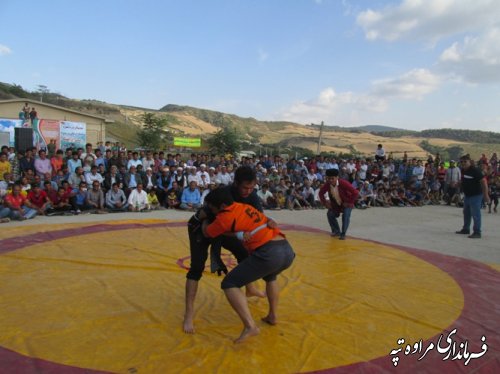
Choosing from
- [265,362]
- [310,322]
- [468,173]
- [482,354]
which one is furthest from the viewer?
[468,173]

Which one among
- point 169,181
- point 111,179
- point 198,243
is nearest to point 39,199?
point 111,179

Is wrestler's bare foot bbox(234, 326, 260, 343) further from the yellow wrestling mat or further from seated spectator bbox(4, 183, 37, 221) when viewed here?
seated spectator bbox(4, 183, 37, 221)

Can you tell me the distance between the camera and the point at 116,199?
31.7 ft

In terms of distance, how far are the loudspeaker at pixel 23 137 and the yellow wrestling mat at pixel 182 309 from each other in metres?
9.53

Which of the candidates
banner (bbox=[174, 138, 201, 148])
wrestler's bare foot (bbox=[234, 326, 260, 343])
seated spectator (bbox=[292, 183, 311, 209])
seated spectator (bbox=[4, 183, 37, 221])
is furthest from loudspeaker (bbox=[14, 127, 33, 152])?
banner (bbox=[174, 138, 201, 148])

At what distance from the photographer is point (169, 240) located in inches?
240

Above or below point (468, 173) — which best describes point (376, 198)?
below

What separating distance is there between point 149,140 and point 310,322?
104ft

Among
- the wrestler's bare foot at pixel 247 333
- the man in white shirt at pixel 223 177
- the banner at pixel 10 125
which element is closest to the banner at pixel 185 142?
the banner at pixel 10 125

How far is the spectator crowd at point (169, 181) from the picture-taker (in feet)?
29.7

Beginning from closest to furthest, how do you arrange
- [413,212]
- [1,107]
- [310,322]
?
[310,322], [413,212], [1,107]

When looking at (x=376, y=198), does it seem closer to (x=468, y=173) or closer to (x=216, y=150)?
(x=468, y=173)

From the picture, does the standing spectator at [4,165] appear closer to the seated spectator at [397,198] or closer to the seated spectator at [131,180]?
the seated spectator at [131,180]

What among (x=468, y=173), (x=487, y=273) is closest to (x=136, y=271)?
(x=487, y=273)
